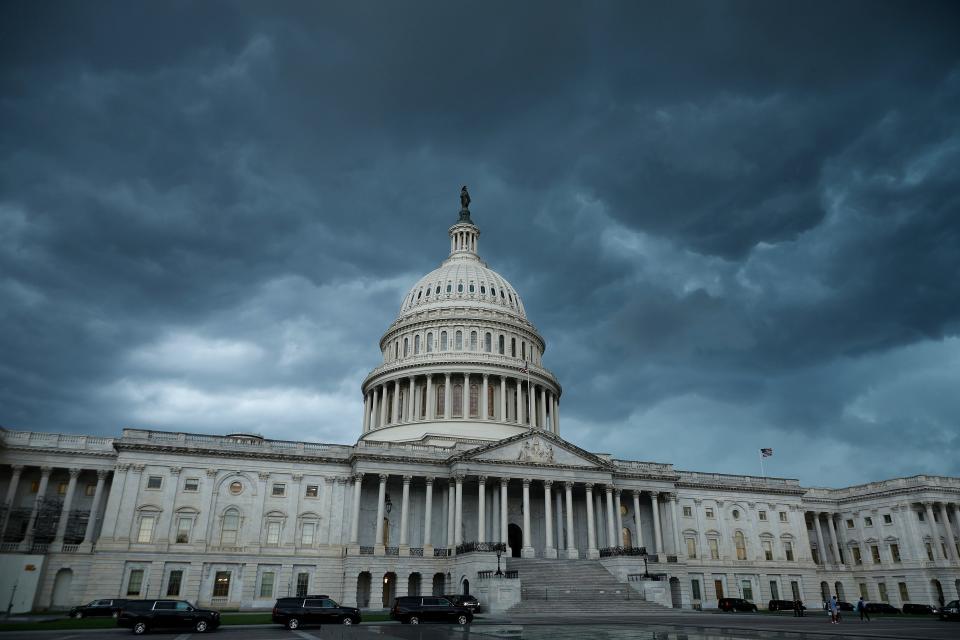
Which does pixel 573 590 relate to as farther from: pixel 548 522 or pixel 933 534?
pixel 933 534

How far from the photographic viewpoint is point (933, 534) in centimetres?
7525

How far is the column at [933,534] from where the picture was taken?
74562 mm

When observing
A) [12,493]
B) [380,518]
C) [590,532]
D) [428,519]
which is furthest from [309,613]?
[12,493]

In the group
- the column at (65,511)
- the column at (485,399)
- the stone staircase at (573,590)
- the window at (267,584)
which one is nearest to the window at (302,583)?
the window at (267,584)

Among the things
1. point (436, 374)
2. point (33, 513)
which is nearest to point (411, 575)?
point (436, 374)

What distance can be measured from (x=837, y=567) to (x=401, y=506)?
55902mm

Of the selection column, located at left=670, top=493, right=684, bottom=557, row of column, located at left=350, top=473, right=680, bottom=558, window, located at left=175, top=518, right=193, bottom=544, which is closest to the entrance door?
row of column, located at left=350, top=473, right=680, bottom=558

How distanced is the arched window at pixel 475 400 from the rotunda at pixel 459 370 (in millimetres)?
122

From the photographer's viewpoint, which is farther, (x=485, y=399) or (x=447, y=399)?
(x=447, y=399)

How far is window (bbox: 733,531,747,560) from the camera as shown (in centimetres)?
7631

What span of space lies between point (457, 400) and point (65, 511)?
41362 mm

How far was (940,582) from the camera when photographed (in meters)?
73.6

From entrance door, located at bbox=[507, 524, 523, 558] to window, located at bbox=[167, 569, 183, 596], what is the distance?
30.3 metres

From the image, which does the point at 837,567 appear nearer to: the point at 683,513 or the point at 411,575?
the point at 683,513
